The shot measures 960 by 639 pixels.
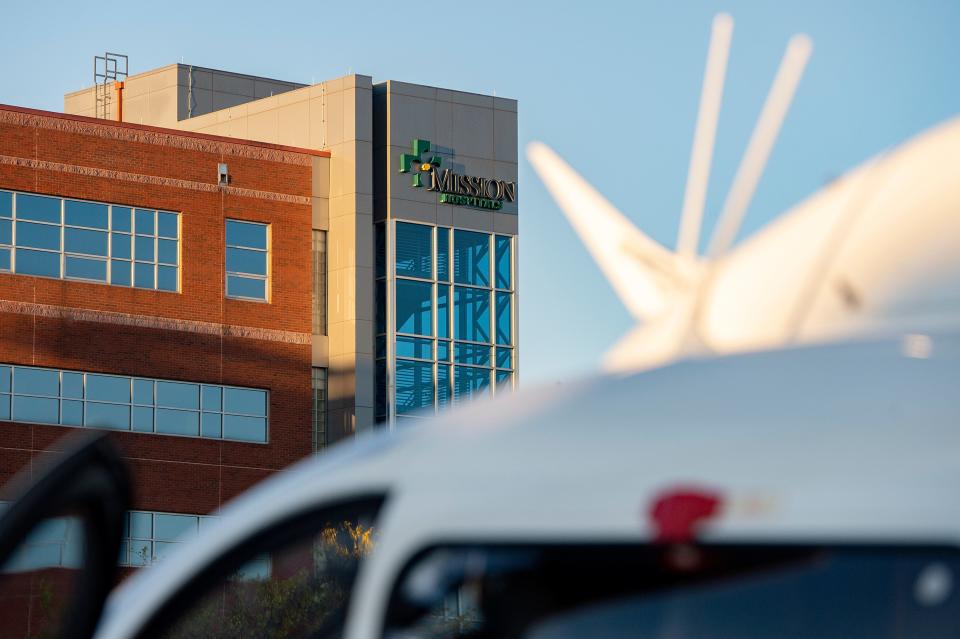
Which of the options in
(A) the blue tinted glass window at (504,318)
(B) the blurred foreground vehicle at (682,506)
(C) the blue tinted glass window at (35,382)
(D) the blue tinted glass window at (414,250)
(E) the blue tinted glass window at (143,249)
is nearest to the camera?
(B) the blurred foreground vehicle at (682,506)

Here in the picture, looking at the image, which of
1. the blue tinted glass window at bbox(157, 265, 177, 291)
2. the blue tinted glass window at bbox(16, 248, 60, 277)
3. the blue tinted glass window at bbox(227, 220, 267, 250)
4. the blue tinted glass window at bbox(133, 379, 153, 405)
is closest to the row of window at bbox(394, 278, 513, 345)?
the blue tinted glass window at bbox(227, 220, 267, 250)

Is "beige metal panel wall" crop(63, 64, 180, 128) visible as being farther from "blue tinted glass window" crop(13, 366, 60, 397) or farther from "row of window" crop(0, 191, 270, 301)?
"blue tinted glass window" crop(13, 366, 60, 397)

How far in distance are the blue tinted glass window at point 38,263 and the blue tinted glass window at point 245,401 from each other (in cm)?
642

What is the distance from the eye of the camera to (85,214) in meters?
49.5

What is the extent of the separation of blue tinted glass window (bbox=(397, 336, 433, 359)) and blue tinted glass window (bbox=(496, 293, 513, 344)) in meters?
3.01

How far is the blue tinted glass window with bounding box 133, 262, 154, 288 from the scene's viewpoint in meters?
50.1

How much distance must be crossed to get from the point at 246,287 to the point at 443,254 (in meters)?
6.89

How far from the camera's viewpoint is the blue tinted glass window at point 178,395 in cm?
4988

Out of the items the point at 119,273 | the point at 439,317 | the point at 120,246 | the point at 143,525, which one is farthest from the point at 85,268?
the point at 439,317

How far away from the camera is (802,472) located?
7.04 feet

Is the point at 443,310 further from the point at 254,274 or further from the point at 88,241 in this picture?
the point at 88,241

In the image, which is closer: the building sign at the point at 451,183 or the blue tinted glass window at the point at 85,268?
the blue tinted glass window at the point at 85,268

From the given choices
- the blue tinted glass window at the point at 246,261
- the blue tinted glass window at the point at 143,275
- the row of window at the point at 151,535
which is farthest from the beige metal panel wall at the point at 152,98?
the row of window at the point at 151,535

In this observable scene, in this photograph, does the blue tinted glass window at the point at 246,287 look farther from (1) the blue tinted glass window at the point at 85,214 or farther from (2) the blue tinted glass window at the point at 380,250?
(1) the blue tinted glass window at the point at 85,214
